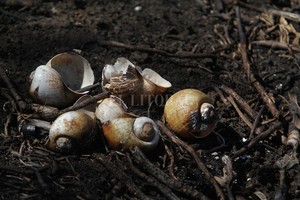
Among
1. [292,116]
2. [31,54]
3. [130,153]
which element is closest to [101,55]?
[31,54]

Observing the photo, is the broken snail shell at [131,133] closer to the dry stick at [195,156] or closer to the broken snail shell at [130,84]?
Result: the dry stick at [195,156]

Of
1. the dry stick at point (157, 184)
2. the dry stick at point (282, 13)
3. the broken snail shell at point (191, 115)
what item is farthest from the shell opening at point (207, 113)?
the dry stick at point (282, 13)

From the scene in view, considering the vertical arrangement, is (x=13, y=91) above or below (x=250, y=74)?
above

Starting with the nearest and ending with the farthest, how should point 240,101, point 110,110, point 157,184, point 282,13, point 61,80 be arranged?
1. point 157,184
2. point 110,110
3. point 61,80
4. point 240,101
5. point 282,13

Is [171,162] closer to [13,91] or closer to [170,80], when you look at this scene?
[170,80]

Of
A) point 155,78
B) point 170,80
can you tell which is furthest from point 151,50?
point 155,78

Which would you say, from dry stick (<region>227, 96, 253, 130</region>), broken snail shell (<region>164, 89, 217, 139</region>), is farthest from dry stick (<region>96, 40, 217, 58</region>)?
broken snail shell (<region>164, 89, 217, 139</region>)
